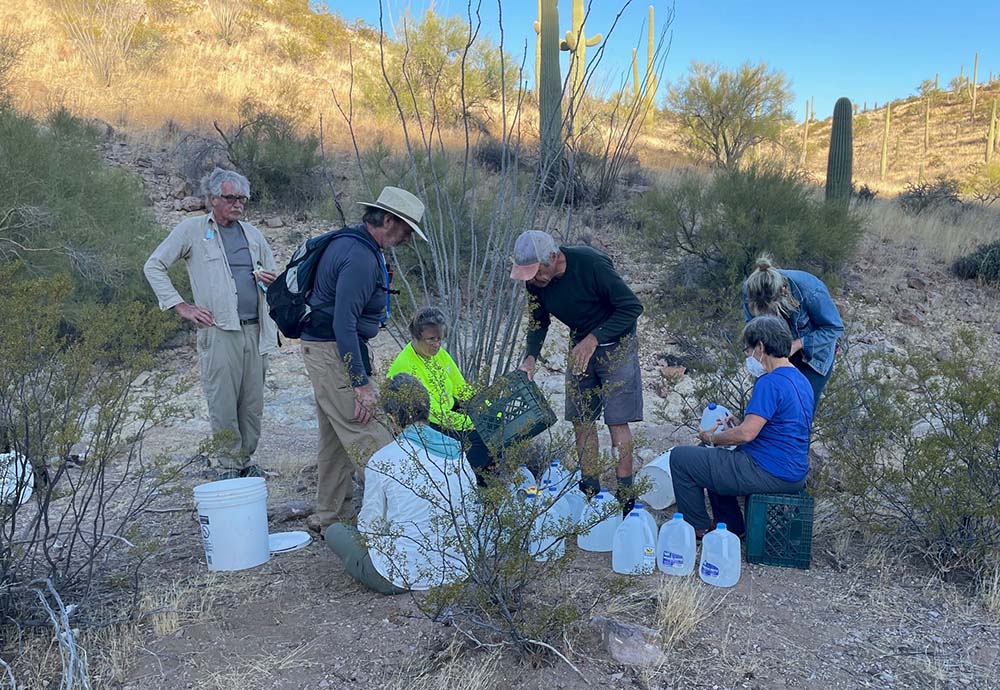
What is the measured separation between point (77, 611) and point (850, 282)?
37.0 ft

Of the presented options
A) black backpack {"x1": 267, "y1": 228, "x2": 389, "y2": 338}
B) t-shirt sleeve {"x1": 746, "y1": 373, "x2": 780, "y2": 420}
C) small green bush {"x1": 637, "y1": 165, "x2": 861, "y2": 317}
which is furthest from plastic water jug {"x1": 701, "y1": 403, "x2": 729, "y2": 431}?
small green bush {"x1": 637, "y1": 165, "x2": 861, "y2": 317}

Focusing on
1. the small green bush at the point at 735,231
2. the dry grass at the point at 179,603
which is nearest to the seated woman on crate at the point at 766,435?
the dry grass at the point at 179,603

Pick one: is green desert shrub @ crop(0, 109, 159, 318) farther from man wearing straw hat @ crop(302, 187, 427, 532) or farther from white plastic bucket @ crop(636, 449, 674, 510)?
white plastic bucket @ crop(636, 449, 674, 510)

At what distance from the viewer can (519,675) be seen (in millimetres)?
2729

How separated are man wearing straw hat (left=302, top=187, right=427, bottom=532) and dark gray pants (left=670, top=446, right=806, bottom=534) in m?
1.41

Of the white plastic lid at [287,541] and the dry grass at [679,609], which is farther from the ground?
the dry grass at [679,609]

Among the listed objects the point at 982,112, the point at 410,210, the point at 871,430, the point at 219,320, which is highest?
the point at 982,112

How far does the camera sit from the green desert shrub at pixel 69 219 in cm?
812

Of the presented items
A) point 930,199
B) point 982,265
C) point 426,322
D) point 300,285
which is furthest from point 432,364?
point 930,199

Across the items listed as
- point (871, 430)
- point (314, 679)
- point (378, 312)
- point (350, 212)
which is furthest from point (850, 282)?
point (314, 679)

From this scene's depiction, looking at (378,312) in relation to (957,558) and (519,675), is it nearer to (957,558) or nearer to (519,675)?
(519,675)

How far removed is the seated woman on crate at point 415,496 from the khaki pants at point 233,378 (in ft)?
5.02

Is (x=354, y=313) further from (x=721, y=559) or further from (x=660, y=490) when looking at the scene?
(x=660, y=490)

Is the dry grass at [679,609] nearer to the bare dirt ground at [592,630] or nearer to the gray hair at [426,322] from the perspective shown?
the bare dirt ground at [592,630]
